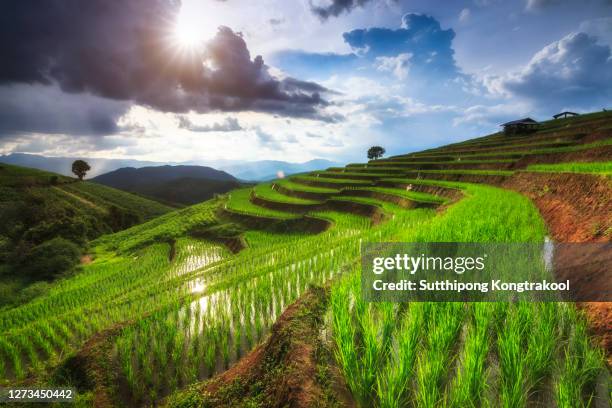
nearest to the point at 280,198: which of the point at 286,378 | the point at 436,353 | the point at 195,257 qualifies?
the point at 195,257

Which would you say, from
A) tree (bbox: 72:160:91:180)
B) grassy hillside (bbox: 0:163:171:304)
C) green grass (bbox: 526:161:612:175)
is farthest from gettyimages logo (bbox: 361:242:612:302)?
tree (bbox: 72:160:91:180)

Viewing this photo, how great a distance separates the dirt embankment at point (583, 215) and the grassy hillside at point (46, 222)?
22591 millimetres

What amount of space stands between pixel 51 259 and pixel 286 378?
24122mm

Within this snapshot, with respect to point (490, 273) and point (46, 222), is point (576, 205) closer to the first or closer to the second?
point (490, 273)

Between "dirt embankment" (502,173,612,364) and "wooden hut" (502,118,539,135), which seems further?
"wooden hut" (502,118,539,135)

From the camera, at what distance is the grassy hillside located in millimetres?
18516

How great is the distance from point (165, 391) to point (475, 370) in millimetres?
3862

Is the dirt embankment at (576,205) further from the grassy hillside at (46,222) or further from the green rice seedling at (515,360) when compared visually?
the grassy hillside at (46,222)

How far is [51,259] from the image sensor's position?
732 inches

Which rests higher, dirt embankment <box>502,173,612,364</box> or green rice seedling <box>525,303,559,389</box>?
dirt embankment <box>502,173,612,364</box>

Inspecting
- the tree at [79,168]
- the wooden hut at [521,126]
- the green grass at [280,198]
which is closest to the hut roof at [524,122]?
the wooden hut at [521,126]

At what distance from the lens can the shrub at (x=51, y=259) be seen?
18.1 meters

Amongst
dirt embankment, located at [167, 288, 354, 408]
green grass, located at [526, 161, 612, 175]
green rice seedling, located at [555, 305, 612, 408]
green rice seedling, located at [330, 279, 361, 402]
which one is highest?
green grass, located at [526, 161, 612, 175]

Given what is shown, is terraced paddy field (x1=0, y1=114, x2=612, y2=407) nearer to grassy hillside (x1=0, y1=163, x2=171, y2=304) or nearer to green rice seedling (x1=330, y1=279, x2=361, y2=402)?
green rice seedling (x1=330, y1=279, x2=361, y2=402)
